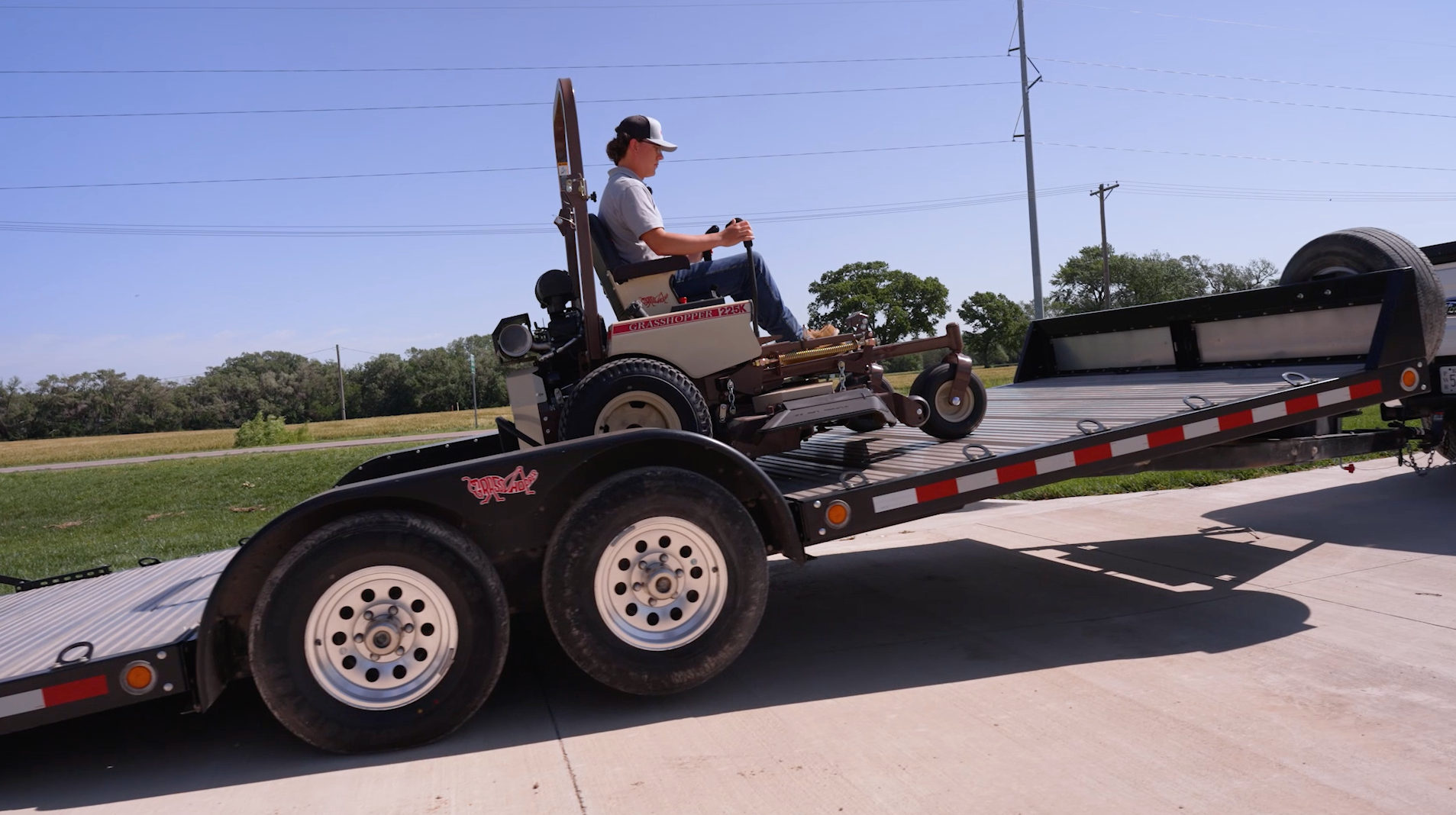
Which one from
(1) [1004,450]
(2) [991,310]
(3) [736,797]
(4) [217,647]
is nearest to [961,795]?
(3) [736,797]

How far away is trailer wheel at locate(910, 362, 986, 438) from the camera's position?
189 inches

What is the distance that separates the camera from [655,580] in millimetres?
3711

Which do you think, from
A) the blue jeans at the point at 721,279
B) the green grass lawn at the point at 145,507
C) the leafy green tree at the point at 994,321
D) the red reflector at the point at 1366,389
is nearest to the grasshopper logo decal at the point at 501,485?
the blue jeans at the point at 721,279

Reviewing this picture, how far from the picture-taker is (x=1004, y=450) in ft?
14.1

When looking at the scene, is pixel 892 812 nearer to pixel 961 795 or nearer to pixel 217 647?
pixel 961 795

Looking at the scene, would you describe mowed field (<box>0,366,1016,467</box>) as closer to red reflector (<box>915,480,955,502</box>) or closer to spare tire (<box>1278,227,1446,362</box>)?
spare tire (<box>1278,227,1446,362</box>)

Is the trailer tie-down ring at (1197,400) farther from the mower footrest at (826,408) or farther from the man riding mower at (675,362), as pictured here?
the mower footrest at (826,408)

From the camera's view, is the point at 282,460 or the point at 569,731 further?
the point at 282,460

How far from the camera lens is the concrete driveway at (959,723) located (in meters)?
2.95

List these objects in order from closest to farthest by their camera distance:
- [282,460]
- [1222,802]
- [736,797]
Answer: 1. [1222,802]
2. [736,797]
3. [282,460]

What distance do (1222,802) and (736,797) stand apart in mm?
1424

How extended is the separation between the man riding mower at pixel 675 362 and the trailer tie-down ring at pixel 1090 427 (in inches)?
22.1

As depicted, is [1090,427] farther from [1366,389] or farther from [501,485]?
[501,485]

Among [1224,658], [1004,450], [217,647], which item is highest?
[1004,450]
